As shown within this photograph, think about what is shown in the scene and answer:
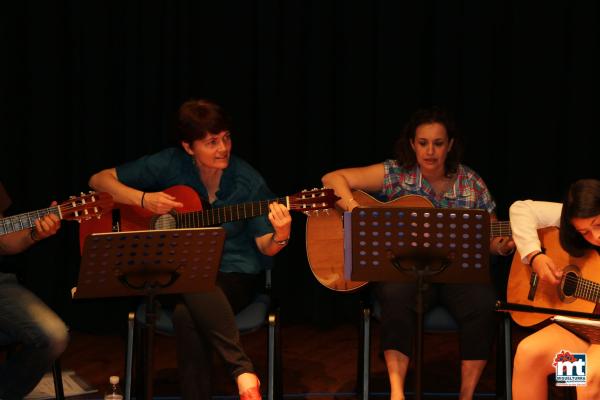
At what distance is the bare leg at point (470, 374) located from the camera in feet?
13.1

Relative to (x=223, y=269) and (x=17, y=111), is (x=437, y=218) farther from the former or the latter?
(x=17, y=111)

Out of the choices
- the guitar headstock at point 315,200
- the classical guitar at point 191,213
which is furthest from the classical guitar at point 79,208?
the guitar headstock at point 315,200

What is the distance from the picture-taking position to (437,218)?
3.48 m

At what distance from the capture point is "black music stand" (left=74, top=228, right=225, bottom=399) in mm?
3385

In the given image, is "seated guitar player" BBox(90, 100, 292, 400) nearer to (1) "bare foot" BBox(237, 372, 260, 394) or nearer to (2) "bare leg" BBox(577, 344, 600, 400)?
(1) "bare foot" BBox(237, 372, 260, 394)

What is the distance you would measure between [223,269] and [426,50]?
7.28ft

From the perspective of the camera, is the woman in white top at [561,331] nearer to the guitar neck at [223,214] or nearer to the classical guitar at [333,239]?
the classical guitar at [333,239]

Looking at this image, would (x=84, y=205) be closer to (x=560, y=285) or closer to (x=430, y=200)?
(x=430, y=200)

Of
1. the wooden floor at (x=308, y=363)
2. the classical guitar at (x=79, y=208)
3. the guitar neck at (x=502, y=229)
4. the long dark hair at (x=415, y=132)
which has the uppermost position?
the long dark hair at (x=415, y=132)

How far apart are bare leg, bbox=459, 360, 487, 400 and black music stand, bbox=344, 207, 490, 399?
57cm

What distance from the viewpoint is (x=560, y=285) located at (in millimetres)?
3891

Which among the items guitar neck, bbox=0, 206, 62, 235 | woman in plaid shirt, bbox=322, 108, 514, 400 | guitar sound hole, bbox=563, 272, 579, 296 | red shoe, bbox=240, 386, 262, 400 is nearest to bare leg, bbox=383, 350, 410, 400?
woman in plaid shirt, bbox=322, 108, 514, 400

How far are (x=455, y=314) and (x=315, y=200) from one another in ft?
2.73

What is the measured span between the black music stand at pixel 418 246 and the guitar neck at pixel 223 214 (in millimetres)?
645
